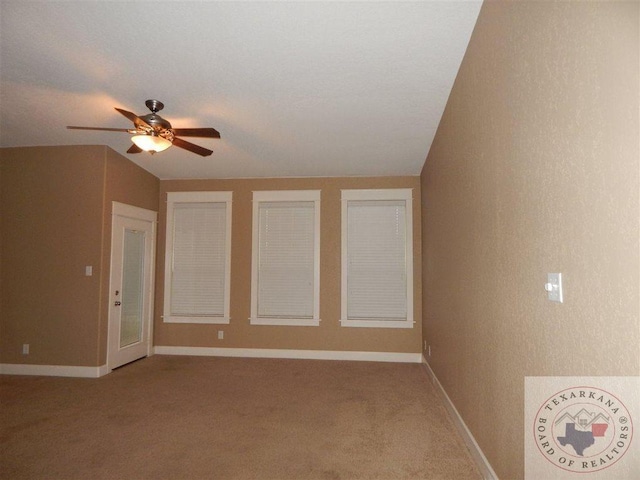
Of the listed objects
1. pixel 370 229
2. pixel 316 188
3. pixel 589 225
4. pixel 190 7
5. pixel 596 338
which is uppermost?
pixel 190 7

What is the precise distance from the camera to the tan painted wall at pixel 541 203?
3.34 feet

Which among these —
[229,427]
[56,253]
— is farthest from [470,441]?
[56,253]

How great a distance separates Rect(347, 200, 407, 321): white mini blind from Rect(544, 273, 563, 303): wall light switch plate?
4.07m

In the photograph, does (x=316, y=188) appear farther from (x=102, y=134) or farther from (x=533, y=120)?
(x=533, y=120)

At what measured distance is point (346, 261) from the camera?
5.58m

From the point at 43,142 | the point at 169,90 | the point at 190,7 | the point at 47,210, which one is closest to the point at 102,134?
the point at 43,142

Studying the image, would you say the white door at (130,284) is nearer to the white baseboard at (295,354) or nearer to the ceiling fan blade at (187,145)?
the white baseboard at (295,354)

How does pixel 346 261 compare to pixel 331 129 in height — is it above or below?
below

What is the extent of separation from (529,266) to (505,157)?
24.8 inches

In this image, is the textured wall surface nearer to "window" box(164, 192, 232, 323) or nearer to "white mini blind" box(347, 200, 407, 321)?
"window" box(164, 192, 232, 323)

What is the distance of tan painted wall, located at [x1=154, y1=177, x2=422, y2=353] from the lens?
547 centimetres

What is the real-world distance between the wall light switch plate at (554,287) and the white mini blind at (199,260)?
16.5ft

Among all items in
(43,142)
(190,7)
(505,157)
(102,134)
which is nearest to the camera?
(505,157)

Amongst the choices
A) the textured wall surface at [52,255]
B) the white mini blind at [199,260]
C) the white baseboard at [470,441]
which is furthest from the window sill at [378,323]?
the textured wall surface at [52,255]
